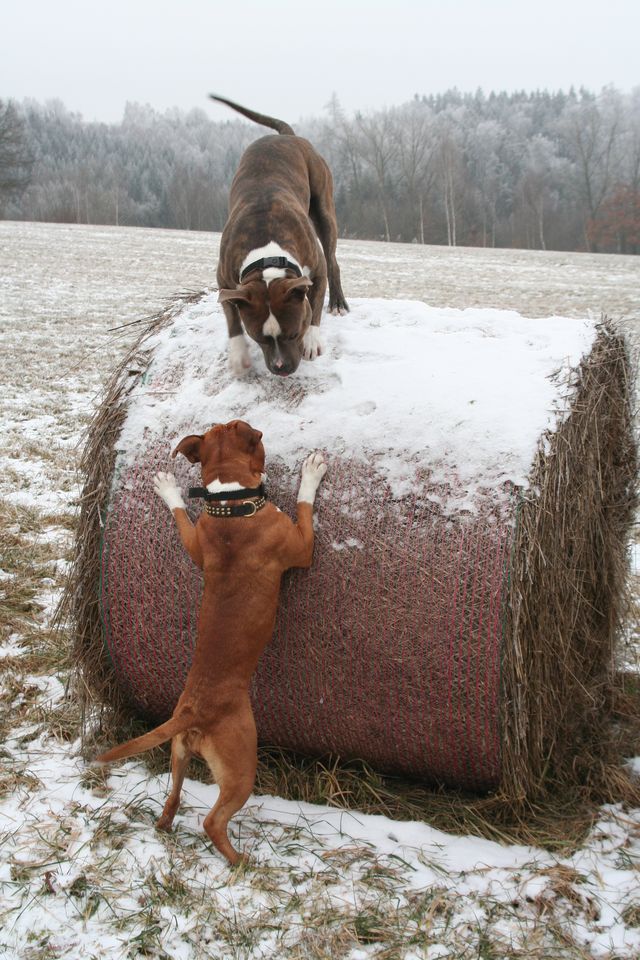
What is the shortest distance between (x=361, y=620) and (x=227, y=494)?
0.71 m

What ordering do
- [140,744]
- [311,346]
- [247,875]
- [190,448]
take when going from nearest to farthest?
[247,875]
[140,744]
[190,448]
[311,346]

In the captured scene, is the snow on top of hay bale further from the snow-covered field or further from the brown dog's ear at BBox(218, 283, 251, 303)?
the snow-covered field

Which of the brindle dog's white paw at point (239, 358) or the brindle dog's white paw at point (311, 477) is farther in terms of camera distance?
the brindle dog's white paw at point (239, 358)

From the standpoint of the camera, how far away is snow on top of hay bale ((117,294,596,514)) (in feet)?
9.57

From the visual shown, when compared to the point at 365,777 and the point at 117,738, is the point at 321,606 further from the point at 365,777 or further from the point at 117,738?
the point at 117,738

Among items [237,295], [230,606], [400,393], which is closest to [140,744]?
[230,606]

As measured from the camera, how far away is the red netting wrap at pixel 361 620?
2803 millimetres

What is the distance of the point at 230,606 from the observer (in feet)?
9.77

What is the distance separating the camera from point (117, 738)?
11.8 ft

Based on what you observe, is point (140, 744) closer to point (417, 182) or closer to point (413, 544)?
point (413, 544)

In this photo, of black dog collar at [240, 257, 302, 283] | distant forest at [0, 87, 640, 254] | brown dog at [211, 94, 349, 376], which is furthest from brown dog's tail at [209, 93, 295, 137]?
distant forest at [0, 87, 640, 254]

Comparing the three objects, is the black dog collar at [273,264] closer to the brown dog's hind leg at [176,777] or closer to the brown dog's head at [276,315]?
the brown dog's head at [276,315]

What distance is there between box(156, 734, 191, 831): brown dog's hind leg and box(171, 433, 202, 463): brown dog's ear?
3.56ft

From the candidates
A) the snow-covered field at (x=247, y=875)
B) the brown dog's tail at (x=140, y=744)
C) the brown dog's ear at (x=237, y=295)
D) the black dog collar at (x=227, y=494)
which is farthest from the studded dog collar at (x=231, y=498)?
the snow-covered field at (x=247, y=875)
